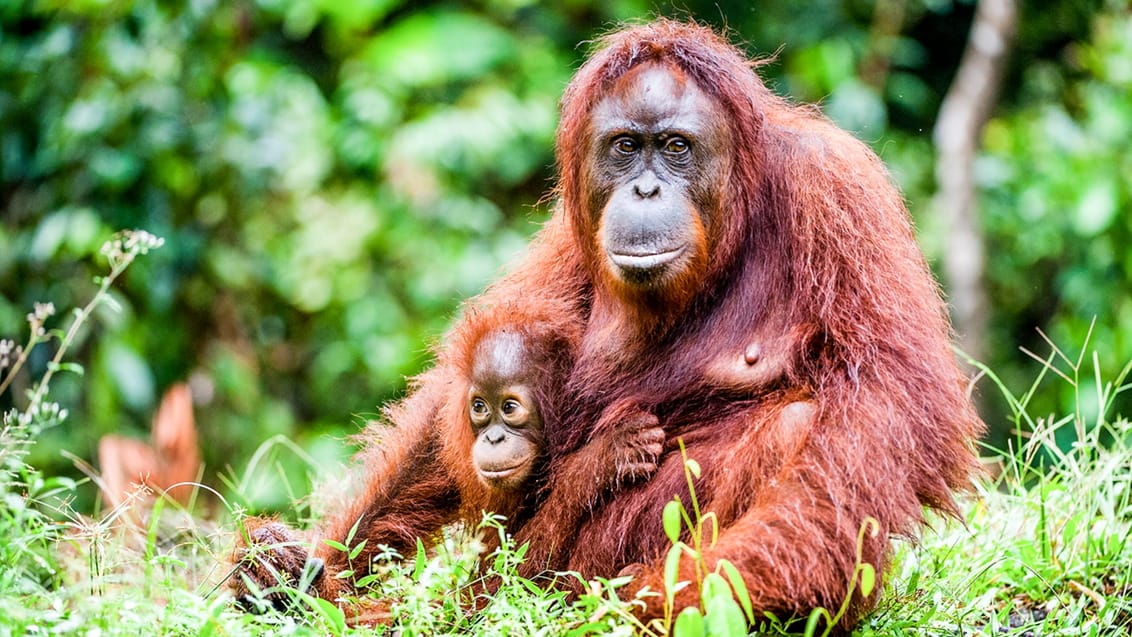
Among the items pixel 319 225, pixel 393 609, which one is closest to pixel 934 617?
pixel 393 609

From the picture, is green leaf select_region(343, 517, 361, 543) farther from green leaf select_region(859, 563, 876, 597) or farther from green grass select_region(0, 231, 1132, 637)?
green leaf select_region(859, 563, 876, 597)

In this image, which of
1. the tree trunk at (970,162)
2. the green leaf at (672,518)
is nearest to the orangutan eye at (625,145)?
the green leaf at (672,518)

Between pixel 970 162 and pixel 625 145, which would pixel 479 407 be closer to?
pixel 625 145

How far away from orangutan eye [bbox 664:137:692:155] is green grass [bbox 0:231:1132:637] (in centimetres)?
93

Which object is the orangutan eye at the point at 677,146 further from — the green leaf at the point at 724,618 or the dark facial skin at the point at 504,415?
the green leaf at the point at 724,618

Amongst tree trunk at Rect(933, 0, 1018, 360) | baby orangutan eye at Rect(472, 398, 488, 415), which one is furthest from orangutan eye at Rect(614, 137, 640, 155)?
tree trunk at Rect(933, 0, 1018, 360)

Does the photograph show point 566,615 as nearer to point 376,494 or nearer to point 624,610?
point 624,610

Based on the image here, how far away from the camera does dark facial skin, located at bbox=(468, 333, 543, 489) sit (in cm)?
360

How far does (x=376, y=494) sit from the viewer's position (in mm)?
4066

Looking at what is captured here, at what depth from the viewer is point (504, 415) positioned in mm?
3658

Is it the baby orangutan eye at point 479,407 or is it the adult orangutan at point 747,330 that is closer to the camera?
the adult orangutan at point 747,330

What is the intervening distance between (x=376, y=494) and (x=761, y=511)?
147 centimetres

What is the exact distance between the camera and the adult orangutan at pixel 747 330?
302 cm

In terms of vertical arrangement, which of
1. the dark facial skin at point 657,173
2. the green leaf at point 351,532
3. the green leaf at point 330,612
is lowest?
the green leaf at point 351,532
